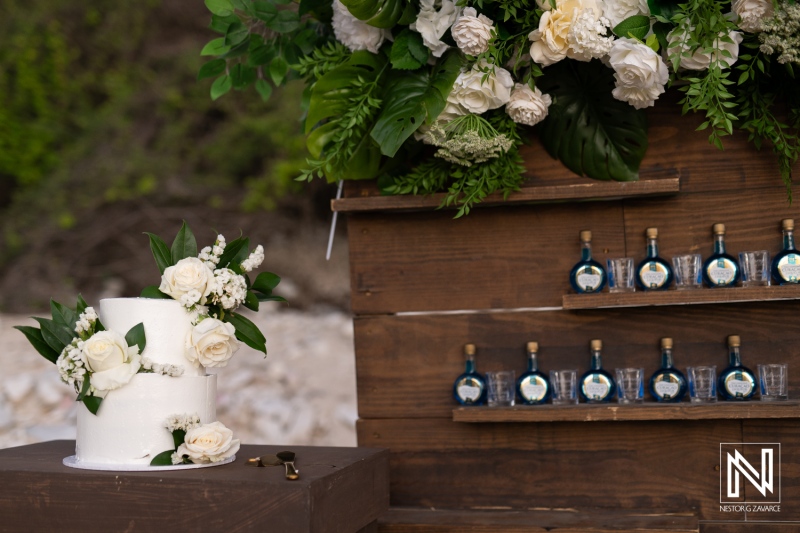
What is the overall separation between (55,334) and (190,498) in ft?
1.22

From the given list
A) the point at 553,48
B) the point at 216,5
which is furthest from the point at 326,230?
the point at 553,48

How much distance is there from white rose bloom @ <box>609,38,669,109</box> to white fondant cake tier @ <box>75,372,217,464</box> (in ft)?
2.91

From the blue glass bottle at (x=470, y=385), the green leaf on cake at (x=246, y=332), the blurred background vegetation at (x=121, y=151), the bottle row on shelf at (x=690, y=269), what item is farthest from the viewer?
the blurred background vegetation at (x=121, y=151)

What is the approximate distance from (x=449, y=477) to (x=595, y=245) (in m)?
0.55

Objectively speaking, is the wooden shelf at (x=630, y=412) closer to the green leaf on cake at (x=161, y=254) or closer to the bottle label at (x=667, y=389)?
the bottle label at (x=667, y=389)

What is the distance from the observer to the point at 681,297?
4.89 ft

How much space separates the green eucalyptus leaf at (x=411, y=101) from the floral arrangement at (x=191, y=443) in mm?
564

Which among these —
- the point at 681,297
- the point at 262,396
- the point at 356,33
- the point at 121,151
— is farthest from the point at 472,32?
the point at 121,151

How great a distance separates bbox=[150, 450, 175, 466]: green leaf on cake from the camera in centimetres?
131

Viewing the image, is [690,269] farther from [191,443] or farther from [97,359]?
[97,359]

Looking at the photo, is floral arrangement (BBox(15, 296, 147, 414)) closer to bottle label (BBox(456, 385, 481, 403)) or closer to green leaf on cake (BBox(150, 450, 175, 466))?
green leaf on cake (BBox(150, 450, 175, 466))

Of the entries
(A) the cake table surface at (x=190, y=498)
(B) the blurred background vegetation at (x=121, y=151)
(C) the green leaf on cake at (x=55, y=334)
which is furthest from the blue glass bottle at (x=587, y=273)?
(B) the blurred background vegetation at (x=121, y=151)

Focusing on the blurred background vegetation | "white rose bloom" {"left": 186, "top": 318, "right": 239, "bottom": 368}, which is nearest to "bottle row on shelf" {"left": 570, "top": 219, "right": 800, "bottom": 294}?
"white rose bloom" {"left": 186, "top": 318, "right": 239, "bottom": 368}

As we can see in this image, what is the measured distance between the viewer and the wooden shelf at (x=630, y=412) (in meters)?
1.45
